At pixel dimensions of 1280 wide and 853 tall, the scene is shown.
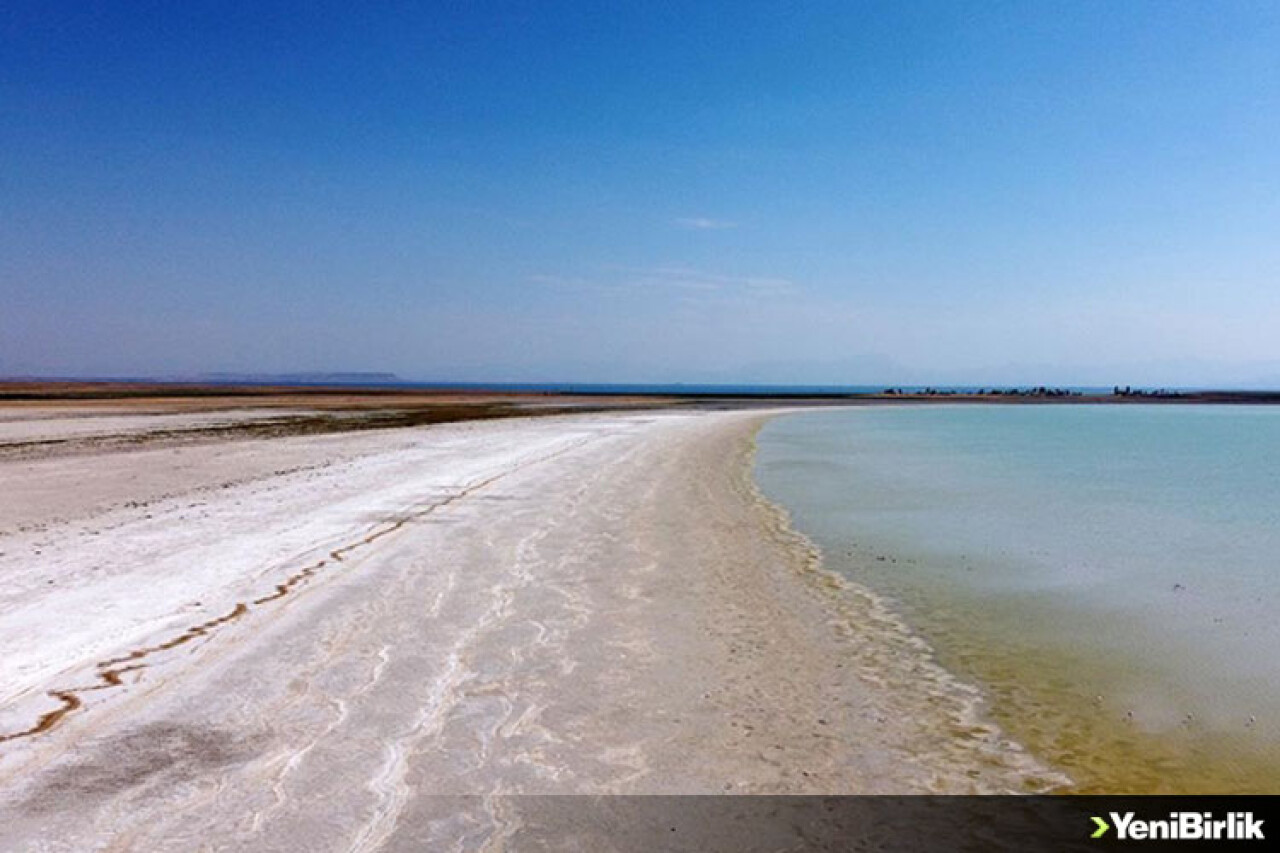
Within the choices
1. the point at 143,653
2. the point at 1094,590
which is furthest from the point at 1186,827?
the point at 143,653

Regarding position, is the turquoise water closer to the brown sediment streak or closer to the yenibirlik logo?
the yenibirlik logo

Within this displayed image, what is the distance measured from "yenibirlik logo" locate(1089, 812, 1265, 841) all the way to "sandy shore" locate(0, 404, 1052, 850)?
59 cm

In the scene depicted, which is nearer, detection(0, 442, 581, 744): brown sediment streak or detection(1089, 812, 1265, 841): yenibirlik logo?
detection(1089, 812, 1265, 841): yenibirlik logo

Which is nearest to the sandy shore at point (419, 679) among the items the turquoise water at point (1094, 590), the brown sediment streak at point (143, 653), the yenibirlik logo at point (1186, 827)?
the brown sediment streak at point (143, 653)

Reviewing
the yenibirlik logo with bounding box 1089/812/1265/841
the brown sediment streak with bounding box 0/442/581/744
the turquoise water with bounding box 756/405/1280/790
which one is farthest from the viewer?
the turquoise water with bounding box 756/405/1280/790

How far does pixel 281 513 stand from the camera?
14.8m

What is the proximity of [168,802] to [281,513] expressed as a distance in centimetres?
1076

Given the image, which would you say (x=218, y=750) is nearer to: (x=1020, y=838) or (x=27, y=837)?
(x=27, y=837)

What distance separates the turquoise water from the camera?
20.5 ft

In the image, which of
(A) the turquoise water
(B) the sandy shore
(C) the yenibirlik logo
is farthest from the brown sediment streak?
(A) the turquoise water

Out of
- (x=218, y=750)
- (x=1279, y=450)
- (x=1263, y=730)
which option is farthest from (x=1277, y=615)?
(x=1279, y=450)

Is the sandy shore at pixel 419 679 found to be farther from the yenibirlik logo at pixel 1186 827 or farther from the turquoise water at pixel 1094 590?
the turquoise water at pixel 1094 590

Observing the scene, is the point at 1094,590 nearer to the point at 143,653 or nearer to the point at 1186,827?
the point at 1186,827

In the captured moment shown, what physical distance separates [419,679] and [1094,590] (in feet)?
29.2
